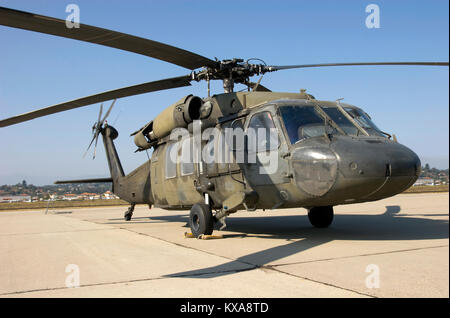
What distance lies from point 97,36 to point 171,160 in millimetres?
4928

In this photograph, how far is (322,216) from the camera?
9.45 metres

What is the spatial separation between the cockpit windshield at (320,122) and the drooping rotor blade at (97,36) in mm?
2140

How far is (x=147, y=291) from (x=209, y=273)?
954 mm

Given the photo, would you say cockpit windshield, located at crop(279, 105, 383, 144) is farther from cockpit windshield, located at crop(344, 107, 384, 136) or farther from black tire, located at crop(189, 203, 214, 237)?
black tire, located at crop(189, 203, 214, 237)

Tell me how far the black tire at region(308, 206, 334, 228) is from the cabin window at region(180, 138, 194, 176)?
119 inches

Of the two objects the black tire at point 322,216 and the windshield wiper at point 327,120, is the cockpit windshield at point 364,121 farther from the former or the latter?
the black tire at point 322,216

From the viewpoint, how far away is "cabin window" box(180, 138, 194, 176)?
9492 millimetres

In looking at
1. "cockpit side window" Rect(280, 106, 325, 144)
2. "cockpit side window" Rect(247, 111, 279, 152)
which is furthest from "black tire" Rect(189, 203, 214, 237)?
"cockpit side window" Rect(280, 106, 325, 144)

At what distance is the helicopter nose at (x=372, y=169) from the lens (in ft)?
19.9

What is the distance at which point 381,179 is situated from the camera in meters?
6.06

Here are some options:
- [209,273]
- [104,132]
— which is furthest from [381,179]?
[104,132]

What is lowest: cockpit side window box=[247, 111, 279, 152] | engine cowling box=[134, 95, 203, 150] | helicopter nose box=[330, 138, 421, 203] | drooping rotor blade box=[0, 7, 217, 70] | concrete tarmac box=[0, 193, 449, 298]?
concrete tarmac box=[0, 193, 449, 298]

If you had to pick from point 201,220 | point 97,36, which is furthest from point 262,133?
point 97,36
